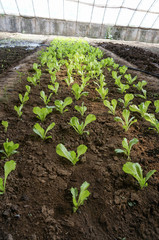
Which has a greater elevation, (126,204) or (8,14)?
(126,204)

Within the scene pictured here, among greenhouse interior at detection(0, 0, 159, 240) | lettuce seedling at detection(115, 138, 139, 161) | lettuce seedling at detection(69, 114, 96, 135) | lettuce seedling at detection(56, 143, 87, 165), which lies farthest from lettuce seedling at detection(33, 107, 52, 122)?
lettuce seedling at detection(115, 138, 139, 161)

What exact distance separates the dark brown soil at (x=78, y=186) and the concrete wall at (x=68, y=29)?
927 inches

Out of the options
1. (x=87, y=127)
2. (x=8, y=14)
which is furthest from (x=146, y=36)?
(x=87, y=127)

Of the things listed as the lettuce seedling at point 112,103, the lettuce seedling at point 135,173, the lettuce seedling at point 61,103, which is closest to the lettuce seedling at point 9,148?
the lettuce seedling at point 61,103

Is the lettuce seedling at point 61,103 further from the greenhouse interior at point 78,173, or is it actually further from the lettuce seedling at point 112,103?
the lettuce seedling at point 112,103

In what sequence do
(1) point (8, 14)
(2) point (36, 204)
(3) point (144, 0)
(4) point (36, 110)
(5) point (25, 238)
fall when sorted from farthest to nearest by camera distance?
(1) point (8, 14) < (3) point (144, 0) < (4) point (36, 110) < (2) point (36, 204) < (5) point (25, 238)

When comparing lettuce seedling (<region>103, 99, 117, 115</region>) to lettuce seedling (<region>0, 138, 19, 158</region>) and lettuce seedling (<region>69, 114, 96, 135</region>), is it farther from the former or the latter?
lettuce seedling (<region>0, 138, 19, 158</region>)

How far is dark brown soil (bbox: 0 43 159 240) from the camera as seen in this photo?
2.94ft

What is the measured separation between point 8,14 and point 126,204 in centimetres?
2611

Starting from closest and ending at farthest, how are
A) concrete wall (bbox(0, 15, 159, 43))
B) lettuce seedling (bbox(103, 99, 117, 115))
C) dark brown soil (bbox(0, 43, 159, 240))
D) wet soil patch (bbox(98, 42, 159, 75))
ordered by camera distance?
dark brown soil (bbox(0, 43, 159, 240))
lettuce seedling (bbox(103, 99, 117, 115))
wet soil patch (bbox(98, 42, 159, 75))
concrete wall (bbox(0, 15, 159, 43))

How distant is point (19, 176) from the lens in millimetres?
1202

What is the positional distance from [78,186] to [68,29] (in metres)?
25.4

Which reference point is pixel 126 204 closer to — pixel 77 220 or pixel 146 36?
pixel 77 220

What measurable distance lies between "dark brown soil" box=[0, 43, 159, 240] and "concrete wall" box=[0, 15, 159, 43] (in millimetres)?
23542
